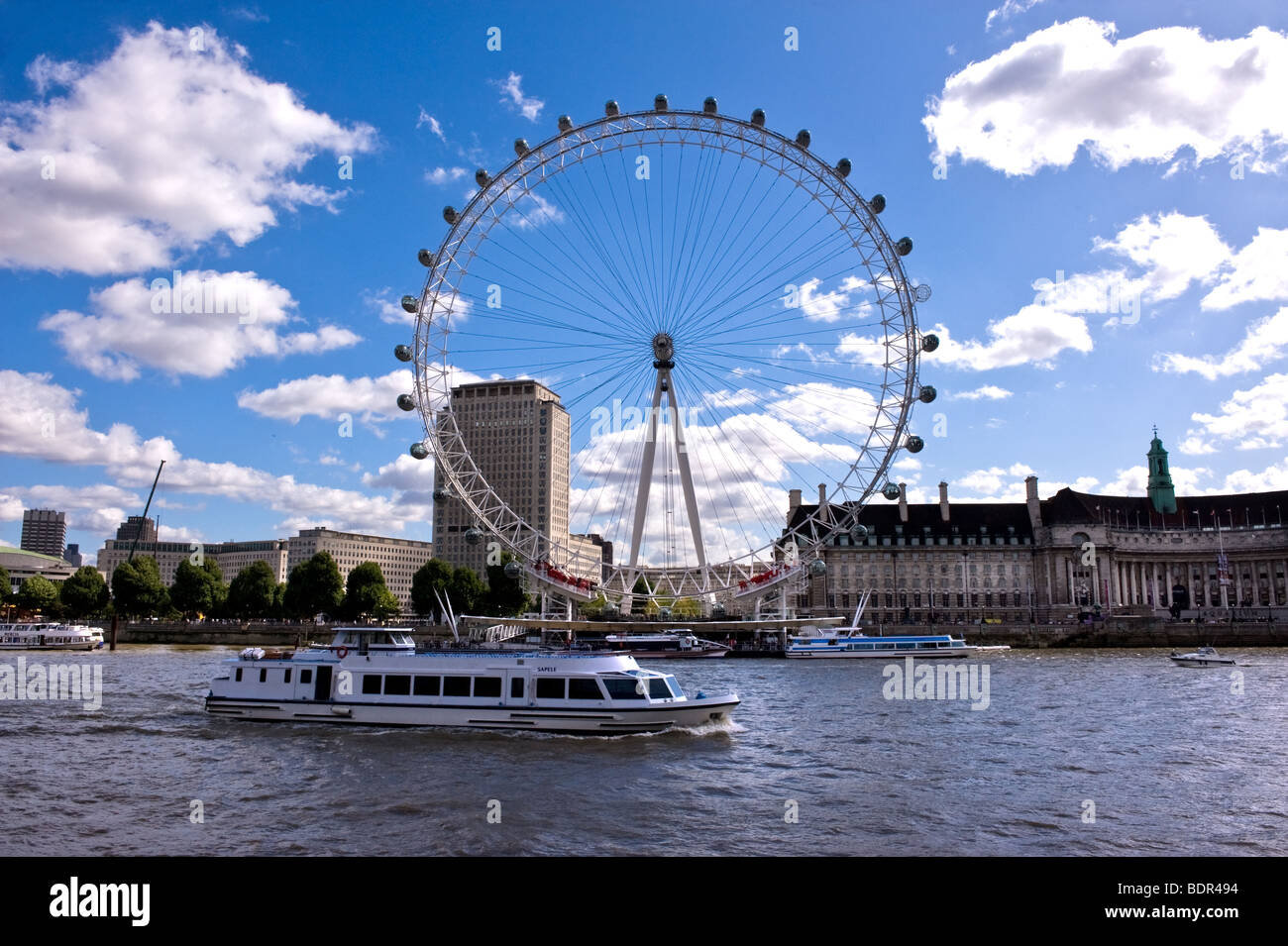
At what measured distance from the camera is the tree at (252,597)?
130 metres

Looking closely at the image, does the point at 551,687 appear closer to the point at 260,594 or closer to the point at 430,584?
the point at 430,584

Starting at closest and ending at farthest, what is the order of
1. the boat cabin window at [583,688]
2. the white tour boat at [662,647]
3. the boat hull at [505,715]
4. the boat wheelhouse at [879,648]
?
the boat hull at [505,715]
the boat cabin window at [583,688]
the boat wheelhouse at [879,648]
the white tour boat at [662,647]

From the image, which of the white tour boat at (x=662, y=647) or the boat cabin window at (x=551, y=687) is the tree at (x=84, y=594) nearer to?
the white tour boat at (x=662, y=647)

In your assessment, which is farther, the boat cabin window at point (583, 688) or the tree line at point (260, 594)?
the tree line at point (260, 594)

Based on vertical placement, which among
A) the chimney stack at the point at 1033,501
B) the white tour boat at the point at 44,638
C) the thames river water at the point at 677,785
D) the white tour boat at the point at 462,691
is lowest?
the white tour boat at the point at 44,638

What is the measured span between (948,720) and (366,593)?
95.5m

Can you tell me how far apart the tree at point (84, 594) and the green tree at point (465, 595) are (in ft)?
150

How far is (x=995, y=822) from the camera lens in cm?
1903

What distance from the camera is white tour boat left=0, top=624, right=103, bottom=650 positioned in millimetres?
91812

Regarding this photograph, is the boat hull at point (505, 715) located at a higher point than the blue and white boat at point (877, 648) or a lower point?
higher

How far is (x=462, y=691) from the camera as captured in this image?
33.0 metres

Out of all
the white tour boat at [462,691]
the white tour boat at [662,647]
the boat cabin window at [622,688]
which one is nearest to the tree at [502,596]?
the white tour boat at [662,647]

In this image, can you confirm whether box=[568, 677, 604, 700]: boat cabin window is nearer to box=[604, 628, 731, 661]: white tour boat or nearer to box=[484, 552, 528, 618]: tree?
box=[604, 628, 731, 661]: white tour boat
